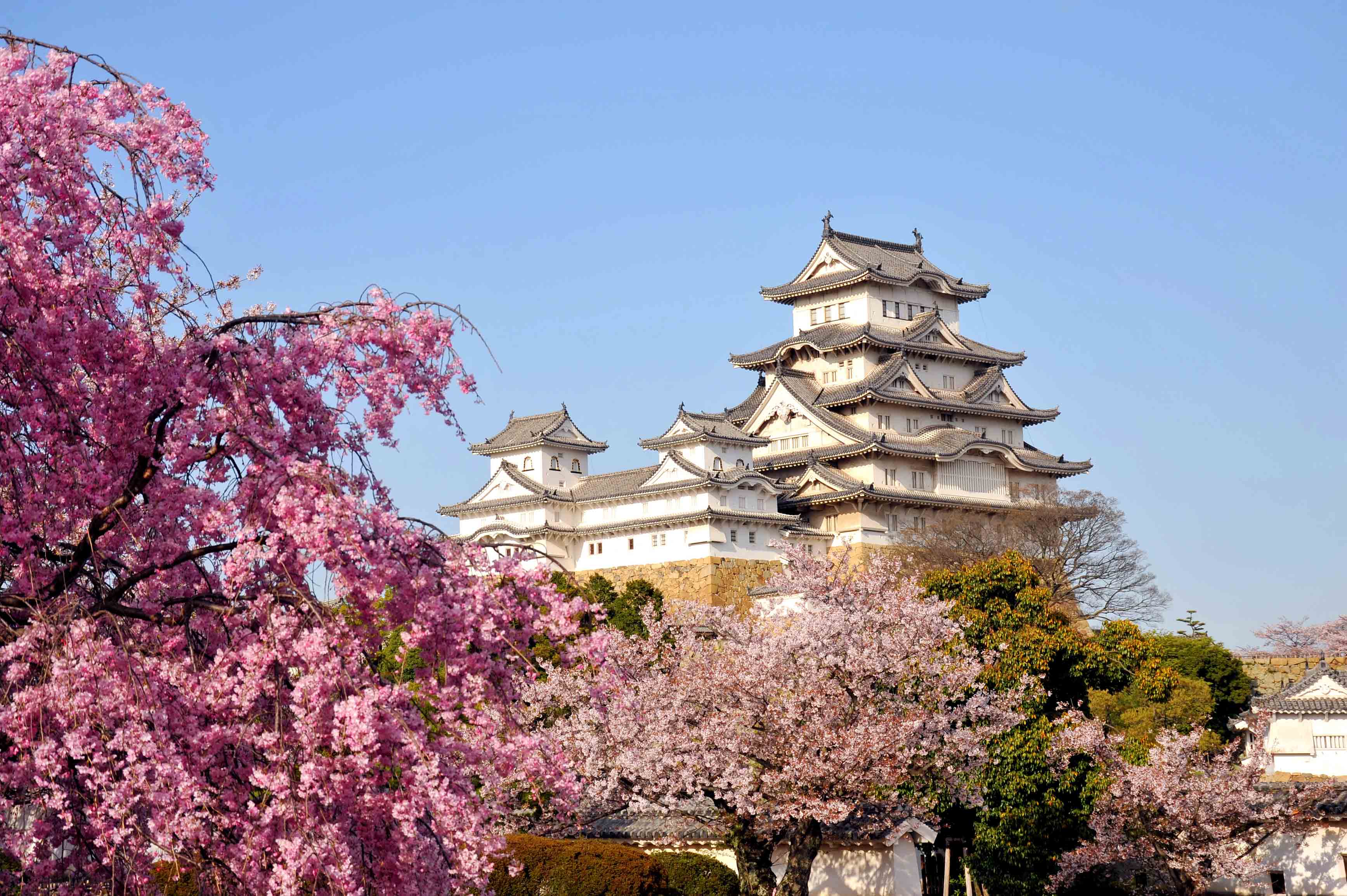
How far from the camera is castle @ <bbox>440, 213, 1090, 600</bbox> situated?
173 feet

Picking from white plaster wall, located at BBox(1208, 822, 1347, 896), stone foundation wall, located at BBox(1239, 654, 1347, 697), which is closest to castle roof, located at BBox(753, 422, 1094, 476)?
stone foundation wall, located at BBox(1239, 654, 1347, 697)

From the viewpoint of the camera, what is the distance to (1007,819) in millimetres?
25172

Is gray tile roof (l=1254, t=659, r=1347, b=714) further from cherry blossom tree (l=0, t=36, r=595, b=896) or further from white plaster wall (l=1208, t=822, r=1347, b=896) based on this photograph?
cherry blossom tree (l=0, t=36, r=595, b=896)

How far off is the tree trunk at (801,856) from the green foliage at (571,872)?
80.6 inches

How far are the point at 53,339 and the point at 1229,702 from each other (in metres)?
39.4

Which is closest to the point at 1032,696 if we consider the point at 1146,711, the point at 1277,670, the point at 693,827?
the point at 693,827

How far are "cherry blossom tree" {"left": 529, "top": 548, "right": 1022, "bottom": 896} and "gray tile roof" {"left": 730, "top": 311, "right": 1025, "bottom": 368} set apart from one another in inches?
1429

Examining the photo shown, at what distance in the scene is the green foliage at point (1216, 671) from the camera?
1619 inches

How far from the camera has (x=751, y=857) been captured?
22359mm

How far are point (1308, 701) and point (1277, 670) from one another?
952 cm

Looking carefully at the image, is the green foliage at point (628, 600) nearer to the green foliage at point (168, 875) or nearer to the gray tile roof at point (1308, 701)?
the gray tile roof at point (1308, 701)

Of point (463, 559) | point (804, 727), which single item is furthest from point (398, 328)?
point (804, 727)

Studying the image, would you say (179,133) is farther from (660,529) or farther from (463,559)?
(660,529)

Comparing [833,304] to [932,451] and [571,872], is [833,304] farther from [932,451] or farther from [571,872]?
[571,872]
